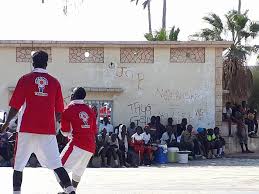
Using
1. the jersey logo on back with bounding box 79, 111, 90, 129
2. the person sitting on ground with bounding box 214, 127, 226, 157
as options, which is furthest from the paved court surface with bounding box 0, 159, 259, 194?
the person sitting on ground with bounding box 214, 127, 226, 157

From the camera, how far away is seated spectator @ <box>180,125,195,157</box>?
23.6 meters

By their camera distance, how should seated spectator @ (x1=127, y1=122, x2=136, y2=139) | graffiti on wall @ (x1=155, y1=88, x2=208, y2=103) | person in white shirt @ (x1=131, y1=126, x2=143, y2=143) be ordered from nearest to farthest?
person in white shirt @ (x1=131, y1=126, x2=143, y2=143) < seated spectator @ (x1=127, y1=122, x2=136, y2=139) < graffiti on wall @ (x1=155, y1=88, x2=208, y2=103)

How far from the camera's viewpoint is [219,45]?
83.6 feet

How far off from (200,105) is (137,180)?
11267 mm

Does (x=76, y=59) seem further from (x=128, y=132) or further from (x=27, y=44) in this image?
(x=128, y=132)

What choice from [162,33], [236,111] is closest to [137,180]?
[236,111]

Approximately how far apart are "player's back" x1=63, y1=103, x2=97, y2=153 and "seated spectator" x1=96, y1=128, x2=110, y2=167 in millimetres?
10612

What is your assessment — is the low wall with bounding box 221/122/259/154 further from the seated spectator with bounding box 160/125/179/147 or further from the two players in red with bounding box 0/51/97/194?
the two players in red with bounding box 0/51/97/194

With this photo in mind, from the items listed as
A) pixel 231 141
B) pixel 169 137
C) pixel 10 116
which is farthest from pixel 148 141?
→ pixel 10 116

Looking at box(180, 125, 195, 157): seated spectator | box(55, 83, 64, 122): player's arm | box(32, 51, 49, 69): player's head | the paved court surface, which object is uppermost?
box(32, 51, 49, 69): player's head

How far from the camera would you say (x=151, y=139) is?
2327 cm

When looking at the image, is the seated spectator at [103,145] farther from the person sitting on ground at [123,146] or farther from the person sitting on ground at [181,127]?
the person sitting on ground at [181,127]

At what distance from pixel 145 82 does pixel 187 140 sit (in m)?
3.10

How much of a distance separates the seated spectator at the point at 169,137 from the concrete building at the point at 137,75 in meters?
1.48
